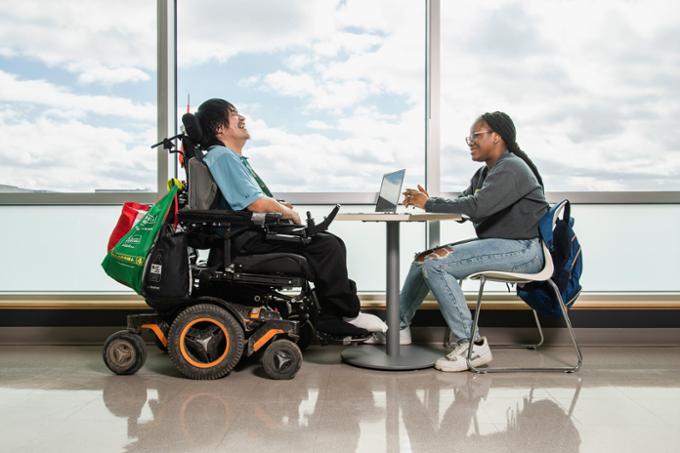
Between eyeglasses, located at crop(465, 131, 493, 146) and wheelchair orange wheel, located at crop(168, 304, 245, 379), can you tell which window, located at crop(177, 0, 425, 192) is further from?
wheelchair orange wheel, located at crop(168, 304, 245, 379)

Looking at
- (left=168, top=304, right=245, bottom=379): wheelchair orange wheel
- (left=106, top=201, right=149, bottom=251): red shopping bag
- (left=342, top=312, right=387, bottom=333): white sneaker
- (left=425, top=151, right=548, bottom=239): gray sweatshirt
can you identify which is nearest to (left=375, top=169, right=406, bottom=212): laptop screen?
(left=425, top=151, right=548, bottom=239): gray sweatshirt

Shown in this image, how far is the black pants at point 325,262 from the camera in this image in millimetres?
2801

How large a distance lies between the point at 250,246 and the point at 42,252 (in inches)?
64.4

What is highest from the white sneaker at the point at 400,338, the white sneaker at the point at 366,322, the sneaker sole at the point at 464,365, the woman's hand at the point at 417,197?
the woman's hand at the point at 417,197

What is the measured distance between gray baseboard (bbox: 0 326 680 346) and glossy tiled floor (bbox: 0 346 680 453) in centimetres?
37

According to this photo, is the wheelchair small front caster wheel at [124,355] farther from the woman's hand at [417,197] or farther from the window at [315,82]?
the woman's hand at [417,197]

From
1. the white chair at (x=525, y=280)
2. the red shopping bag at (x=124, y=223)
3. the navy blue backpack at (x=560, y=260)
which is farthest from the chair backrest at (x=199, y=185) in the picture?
the navy blue backpack at (x=560, y=260)

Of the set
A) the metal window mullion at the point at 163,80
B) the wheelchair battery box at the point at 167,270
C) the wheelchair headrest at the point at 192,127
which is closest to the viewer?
the wheelchair battery box at the point at 167,270

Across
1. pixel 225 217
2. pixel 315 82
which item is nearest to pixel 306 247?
pixel 225 217

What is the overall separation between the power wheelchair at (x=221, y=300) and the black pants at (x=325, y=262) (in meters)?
0.03

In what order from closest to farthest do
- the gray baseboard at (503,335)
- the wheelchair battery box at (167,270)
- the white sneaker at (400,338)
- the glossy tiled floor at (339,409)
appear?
the glossy tiled floor at (339,409) → the wheelchair battery box at (167,270) → the white sneaker at (400,338) → the gray baseboard at (503,335)

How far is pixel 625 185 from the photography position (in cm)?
364

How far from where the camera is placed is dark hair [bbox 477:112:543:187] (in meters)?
3.03

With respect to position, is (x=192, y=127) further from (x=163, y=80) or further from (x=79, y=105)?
(x=79, y=105)
